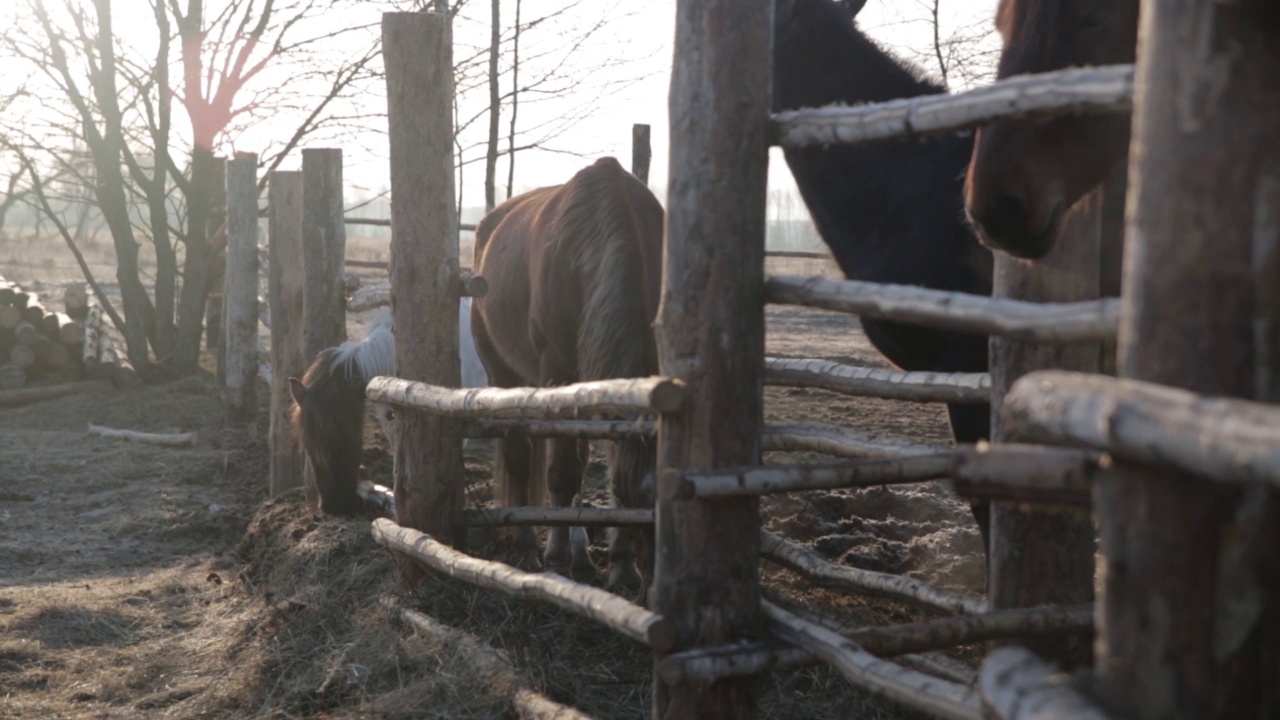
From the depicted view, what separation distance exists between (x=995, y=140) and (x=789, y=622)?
1.11 metres

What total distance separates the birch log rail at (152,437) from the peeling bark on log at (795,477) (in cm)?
681

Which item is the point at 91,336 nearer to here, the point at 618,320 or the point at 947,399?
the point at 618,320

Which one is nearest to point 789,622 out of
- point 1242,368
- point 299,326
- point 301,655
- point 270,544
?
point 1242,368

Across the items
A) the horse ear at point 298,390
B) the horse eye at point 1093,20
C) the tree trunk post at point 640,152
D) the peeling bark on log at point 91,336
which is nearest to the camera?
the horse eye at point 1093,20

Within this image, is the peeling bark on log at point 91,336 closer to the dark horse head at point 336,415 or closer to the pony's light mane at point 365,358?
the dark horse head at point 336,415

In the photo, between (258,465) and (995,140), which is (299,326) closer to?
(258,465)

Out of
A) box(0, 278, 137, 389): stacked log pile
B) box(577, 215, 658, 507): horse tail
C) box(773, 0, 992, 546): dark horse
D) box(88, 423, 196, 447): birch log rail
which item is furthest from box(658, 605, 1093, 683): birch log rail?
box(0, 278, 137, 389): stacked log pile

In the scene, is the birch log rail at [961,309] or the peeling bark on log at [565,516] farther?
the peeling bark on log at [565,516]

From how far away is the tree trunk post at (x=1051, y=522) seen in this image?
2227 mm

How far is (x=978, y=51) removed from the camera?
28.3ft

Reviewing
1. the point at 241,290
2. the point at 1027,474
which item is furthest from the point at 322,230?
the point at 1027,474

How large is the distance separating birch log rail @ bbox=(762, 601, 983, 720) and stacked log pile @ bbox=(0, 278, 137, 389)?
9820 mm

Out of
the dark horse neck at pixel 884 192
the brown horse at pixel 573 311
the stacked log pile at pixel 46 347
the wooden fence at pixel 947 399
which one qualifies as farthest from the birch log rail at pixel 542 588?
the stacked log pile at pixel 46 347

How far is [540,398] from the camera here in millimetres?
2713
